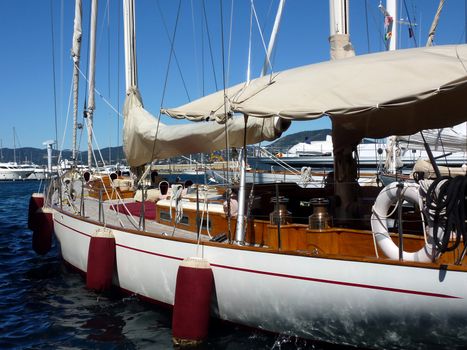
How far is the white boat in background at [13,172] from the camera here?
92.5m

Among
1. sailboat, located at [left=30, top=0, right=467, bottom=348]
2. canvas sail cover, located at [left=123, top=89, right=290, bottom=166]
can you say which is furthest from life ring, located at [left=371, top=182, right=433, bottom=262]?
canvas sail cover, located at [left=123, top=89, right=290, bottom=166]

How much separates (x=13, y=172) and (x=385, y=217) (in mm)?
97463

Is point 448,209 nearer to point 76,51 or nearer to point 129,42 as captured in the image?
point 129,42

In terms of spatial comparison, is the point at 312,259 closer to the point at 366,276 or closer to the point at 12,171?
the point at 366,276

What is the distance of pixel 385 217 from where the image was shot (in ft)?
18.7

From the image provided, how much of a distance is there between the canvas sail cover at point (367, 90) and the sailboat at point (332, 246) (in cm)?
2

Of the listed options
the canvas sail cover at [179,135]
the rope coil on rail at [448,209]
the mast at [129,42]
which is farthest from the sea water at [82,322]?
the mast at [129,42]

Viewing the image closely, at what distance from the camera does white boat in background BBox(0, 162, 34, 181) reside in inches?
3642

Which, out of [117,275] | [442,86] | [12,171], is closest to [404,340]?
[442,86]

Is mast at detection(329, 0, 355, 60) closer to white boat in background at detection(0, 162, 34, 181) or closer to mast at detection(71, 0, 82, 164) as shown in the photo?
mast at detection(71, 0, 82, 164)

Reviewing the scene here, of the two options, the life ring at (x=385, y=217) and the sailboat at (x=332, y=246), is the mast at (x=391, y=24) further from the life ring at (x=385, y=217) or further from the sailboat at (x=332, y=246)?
the life ring at (x=385, y=217)

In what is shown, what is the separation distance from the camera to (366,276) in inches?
206

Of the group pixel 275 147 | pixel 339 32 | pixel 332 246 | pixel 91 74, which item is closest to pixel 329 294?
pixel 332 246

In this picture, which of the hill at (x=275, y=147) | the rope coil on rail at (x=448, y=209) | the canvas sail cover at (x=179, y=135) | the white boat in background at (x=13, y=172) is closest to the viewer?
the rope coil on rail at (x=448, y=209)
